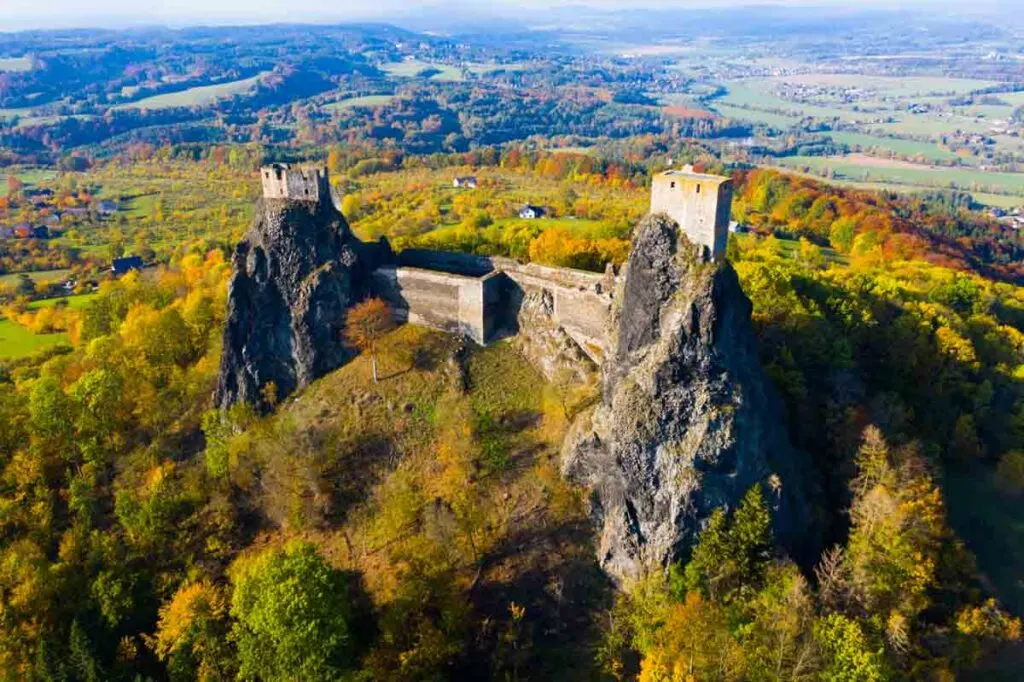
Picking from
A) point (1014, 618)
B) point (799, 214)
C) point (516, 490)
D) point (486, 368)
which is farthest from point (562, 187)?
point (1014, 618)

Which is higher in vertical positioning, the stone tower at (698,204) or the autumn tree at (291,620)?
the stone tower at (698,204)

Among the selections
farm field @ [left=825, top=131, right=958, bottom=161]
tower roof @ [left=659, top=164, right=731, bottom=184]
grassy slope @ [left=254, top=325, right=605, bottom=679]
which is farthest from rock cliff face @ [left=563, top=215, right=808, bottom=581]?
farm field @ [left=825, top=131, right=958, bottom=161]

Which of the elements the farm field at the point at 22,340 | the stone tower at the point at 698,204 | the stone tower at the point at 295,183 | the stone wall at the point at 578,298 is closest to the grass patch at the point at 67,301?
the farm field at the point at 22,340

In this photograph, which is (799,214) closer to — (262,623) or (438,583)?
(438,583)

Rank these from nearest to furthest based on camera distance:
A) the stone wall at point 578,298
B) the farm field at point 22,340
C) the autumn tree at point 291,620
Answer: the autumn tree at point 291,620
the stone wall at point 578,298
the farm field at point 22,340

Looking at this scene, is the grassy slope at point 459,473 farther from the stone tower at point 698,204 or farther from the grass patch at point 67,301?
the grass patch at point 67,301

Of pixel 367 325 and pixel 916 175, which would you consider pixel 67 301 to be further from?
pixel 916 175
